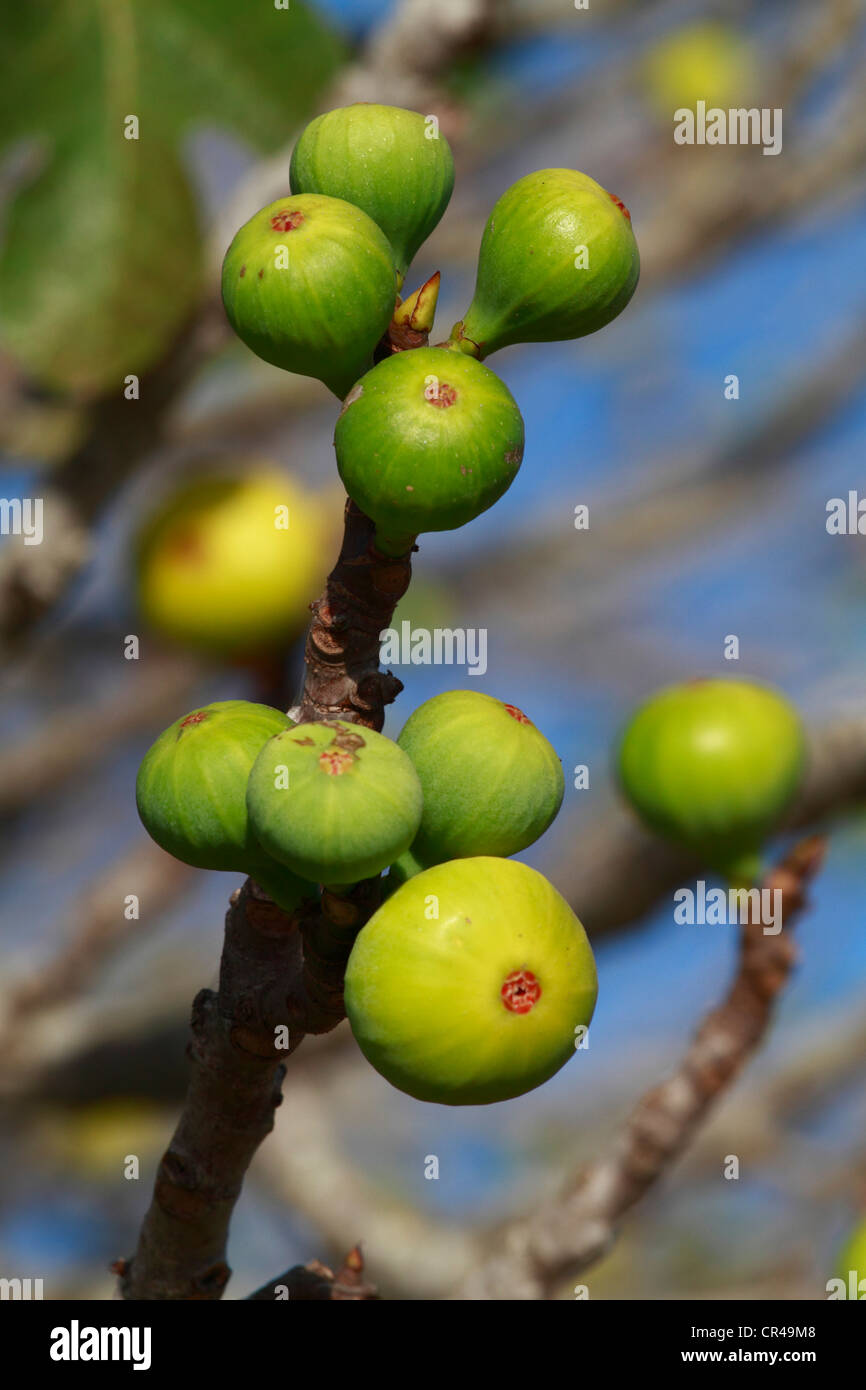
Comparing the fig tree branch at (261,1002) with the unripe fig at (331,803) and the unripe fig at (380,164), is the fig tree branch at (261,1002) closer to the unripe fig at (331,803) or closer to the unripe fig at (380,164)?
the unripe fig at (331,803)

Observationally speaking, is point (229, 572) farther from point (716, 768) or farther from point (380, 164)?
point (380, 164)

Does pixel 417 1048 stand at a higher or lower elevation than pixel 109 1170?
higher

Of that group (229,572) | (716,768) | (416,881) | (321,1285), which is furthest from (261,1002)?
(229,572)

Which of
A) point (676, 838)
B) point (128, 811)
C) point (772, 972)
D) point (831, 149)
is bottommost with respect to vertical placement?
point (772, 972)

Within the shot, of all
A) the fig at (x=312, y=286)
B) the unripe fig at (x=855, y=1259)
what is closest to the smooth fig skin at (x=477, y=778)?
the fig at (x=312, y=286)

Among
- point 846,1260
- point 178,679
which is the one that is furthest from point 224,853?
point 178,679

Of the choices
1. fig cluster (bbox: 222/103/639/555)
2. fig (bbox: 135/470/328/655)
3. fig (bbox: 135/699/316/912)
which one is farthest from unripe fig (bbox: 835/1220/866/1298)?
fig (bbox: 135/470/328/655)

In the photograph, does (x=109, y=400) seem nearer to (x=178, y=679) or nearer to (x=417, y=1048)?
(x=178, y=679)
